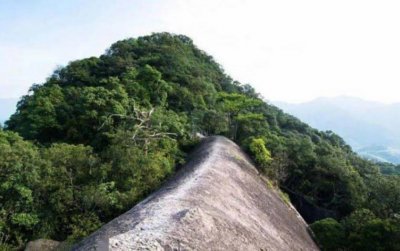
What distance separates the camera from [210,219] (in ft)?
39.8

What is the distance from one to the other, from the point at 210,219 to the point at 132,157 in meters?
8.56

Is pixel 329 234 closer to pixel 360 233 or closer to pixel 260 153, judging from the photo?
pixel 360 233

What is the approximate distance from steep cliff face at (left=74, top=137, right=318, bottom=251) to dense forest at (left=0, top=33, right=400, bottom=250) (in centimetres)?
265

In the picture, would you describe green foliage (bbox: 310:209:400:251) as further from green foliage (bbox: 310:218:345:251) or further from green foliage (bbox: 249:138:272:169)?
green foliage (bbox: 249:138:272:169)

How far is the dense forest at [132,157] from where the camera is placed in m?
17.0

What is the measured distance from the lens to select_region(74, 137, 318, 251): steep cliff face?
1022 cm

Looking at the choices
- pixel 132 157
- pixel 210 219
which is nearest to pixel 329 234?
pixel 132 157

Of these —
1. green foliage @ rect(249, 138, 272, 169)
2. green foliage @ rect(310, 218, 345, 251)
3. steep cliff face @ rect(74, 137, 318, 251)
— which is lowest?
green foliage @ rect(310, 218, 345, 251)

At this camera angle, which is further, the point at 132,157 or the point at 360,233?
the point at 360,233

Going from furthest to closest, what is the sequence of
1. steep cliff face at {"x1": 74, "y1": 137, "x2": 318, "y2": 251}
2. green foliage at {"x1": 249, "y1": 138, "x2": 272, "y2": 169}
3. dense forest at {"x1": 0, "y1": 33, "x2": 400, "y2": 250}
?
green foliage at {"x1": 249, "y1": 138, "x2": 272, "y2": 169}
dense forest at {"x1": 0, "y1": 33, "x2": 400, "y2": 250}
steep cliff face at {"x1": 74, "y1": 137, "x2": 318, "y2": 251}

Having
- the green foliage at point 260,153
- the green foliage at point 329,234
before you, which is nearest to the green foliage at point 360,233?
the green foliage at point 329,234

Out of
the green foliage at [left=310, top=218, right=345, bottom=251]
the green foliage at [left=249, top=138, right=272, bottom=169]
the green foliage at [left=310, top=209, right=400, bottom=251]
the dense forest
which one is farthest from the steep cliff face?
the green foliage at [left=249, top=138, right=272, bottom=169]

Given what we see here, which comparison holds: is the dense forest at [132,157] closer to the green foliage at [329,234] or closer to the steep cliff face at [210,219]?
the green foliage at [329,234]

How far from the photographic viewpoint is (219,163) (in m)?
21.2
